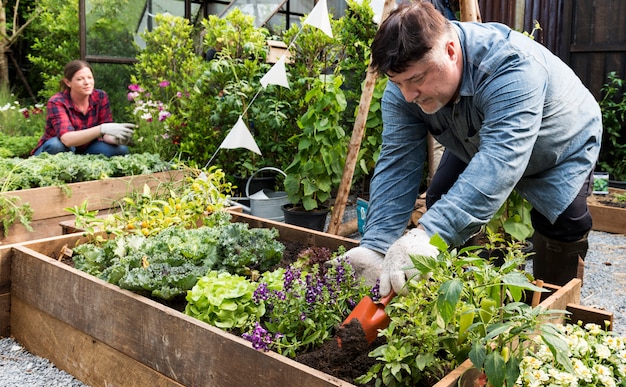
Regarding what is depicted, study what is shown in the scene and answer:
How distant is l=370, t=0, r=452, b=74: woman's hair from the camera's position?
176cm

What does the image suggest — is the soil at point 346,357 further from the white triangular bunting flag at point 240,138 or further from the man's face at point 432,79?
the white triangular bunting flag at point 240,138

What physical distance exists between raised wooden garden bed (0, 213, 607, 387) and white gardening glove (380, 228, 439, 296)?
32 centimetres

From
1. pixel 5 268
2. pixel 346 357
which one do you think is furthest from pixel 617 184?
pixel 5 268

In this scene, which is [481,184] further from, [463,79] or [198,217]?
[198,217]

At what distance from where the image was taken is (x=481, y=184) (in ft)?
5.80

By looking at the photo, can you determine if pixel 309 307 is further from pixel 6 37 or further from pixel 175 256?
pixel 6 37

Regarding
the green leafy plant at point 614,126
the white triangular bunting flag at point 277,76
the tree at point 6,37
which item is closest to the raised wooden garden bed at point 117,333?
the white triangular bunting flag at point 277,76

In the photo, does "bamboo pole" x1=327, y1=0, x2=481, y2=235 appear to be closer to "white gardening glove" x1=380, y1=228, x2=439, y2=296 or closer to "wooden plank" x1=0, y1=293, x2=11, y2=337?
"white gardening glove" x1=380, y1=228, x2=439, y2=296

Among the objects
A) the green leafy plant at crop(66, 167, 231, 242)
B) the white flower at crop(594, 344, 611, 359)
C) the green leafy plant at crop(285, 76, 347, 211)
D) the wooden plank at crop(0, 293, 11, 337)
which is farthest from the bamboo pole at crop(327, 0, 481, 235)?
the white flower at crop(594, 344, 611, 359)

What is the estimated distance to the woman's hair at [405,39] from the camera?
176cm

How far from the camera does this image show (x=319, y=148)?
4.14m

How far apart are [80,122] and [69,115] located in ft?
0.31

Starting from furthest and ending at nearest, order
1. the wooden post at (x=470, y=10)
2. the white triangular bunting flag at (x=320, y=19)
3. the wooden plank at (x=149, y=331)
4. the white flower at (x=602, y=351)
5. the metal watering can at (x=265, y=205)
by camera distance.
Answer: the metal watering can at (x=265, y=205)
the white triangular bunting flag at (x=320, y=19)
the wooden post at (x=470, y=10)
the wooden plank at (x=149, y=331)
the white flower at (x=602, y=351)

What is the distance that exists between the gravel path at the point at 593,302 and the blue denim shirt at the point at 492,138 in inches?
43.6
